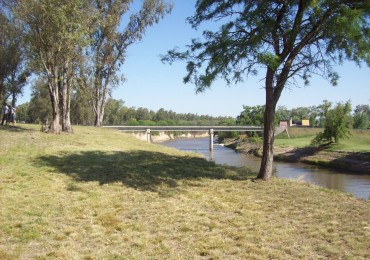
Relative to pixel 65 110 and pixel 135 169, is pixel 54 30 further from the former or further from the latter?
pixel 135 169

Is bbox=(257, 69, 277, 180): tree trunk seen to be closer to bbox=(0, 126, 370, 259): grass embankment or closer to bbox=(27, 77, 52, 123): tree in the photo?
bbox=(0, 126, 370, 259): grass embankment

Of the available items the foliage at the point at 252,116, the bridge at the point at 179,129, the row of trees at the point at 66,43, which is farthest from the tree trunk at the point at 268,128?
the foliage at the point at 252,116

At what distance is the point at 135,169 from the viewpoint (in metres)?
13.5

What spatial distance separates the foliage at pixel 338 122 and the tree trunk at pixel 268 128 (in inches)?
1404

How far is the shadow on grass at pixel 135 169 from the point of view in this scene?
38.5 feet

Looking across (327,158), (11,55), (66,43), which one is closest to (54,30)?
(66,43)

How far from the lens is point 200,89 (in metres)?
12.7

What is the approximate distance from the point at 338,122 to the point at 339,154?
20.3 ft

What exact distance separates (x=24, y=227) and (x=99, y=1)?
85.2ft

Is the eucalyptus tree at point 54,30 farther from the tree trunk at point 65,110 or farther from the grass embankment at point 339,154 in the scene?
the grass embankment at point 339,154

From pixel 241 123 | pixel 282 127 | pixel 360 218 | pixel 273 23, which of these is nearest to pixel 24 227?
pixel 360 218

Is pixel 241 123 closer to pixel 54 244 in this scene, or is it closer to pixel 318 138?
pixel 318 138

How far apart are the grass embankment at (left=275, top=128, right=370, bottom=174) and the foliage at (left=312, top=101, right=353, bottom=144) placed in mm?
1334

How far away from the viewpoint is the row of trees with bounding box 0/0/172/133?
64.3 ft
